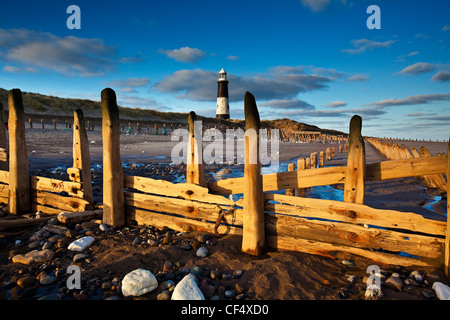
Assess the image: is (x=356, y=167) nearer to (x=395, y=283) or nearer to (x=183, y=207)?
(x=395, y=283)

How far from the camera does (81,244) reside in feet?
13.3

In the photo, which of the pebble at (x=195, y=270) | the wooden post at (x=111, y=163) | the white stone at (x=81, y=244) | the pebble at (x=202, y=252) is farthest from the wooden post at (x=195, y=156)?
the white stone at (x=81, y=244)

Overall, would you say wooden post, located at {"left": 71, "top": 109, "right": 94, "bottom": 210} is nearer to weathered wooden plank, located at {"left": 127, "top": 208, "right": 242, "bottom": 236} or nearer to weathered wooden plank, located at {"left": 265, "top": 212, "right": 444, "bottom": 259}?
weathered wooden plank, located at {"left": 127, "top": 208, "right": 242, "bottom": 236}

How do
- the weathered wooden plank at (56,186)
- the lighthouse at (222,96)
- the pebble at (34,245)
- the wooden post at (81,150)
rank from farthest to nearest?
the lighthouse at (222,96) < the weathered wooden plank at (56,186) < the wooden post at (81,150) < the pebble at (34,245)

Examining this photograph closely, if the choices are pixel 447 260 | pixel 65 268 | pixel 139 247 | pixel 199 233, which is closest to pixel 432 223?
pixel 447 260

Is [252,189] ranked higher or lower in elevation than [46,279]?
higher

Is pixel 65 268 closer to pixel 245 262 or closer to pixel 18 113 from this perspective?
pixel 245 262

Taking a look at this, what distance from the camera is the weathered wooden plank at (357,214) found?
3279 millimetres

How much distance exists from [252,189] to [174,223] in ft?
6.48

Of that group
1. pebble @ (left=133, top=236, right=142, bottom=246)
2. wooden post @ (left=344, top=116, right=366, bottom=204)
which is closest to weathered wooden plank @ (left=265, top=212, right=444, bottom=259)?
wooden post @ (left=344, top=116, right=366, bottom=204)

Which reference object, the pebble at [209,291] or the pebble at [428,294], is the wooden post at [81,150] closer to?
the pebble at [209,291]

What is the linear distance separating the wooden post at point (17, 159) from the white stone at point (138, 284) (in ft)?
15.4

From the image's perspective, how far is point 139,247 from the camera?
13.4 ft

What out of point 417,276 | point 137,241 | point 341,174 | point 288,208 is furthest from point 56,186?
point 417,276
